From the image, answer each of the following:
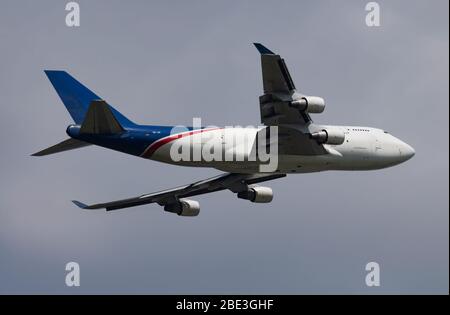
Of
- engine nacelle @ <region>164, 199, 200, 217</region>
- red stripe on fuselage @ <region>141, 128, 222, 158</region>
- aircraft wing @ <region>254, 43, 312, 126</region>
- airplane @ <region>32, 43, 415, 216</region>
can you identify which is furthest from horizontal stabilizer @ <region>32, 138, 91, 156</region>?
engine nacelle @ <region>164, 199, 200, 217</region>

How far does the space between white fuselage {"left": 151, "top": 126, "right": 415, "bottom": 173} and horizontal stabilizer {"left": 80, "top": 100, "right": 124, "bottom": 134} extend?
152 inches

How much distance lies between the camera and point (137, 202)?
243 ft

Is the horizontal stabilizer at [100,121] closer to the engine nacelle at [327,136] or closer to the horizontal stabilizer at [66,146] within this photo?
the horizontal stabilizer at [66,146]

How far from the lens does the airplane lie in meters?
63.6

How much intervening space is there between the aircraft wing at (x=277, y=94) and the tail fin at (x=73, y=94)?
840 centimetres

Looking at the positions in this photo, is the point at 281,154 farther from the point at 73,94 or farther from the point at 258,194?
the point at 73,94

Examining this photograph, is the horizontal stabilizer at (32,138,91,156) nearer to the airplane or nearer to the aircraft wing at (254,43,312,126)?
the airplane

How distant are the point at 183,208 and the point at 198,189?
188cm

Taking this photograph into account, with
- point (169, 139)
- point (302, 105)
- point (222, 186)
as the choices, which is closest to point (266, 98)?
point (302, 105)

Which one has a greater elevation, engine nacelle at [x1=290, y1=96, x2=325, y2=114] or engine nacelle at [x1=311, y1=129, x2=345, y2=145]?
engine nacelle at [x1=290, y1=96, x2=325, y2=114]

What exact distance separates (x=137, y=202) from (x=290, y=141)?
12340mm

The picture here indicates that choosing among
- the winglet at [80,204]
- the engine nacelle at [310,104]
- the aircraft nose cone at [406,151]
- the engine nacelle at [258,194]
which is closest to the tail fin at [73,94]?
the winglet at [80,204]

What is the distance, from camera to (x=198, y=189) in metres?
74.3

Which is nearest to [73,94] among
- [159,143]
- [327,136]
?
[159,143]
